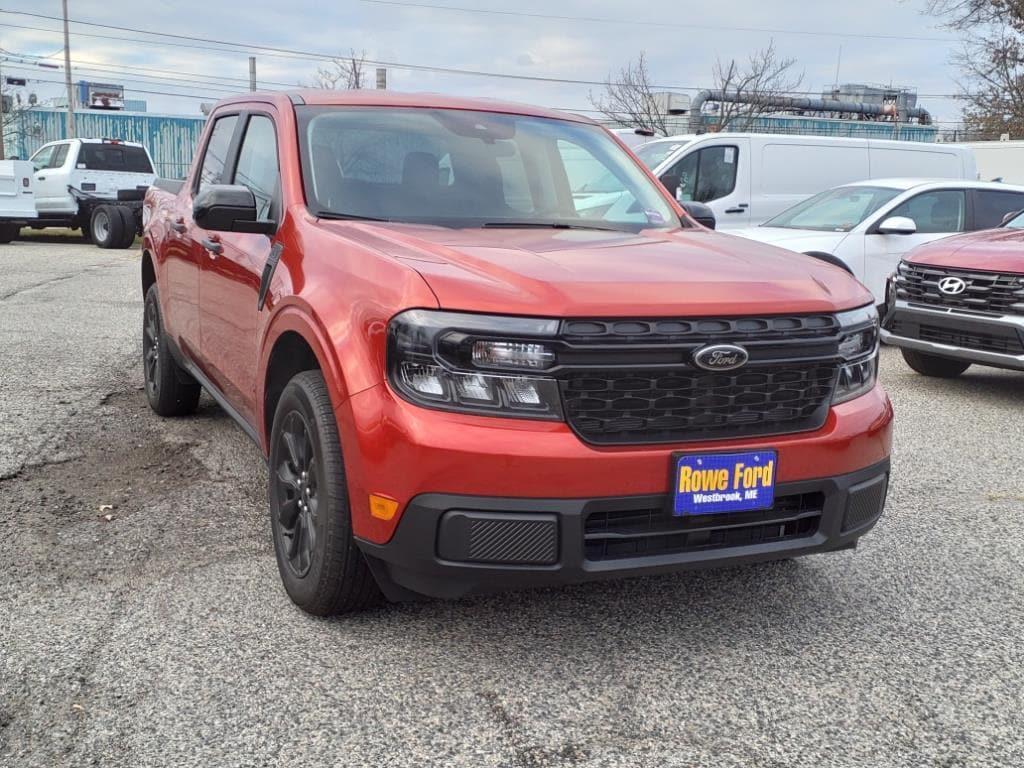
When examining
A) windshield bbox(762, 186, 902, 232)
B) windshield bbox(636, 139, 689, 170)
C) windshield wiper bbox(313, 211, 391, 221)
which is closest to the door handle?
windshield wiper bbox(313, 211, 391, 221)

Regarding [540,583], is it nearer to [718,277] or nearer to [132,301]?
[718,277]

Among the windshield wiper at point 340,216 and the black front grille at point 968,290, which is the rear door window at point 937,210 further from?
the windshield wiper at point 340,216

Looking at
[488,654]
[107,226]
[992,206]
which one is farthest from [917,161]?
[107,226]

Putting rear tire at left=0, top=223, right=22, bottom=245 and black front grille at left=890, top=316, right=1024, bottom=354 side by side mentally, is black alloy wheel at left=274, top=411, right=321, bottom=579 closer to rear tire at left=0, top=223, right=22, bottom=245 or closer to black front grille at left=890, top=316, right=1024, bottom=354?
black front grille at left=890, top=316, right=1024, bottom=354

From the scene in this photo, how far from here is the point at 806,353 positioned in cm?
301

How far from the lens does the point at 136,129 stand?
38.0 m

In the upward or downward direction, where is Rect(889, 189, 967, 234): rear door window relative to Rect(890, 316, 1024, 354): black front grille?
upward

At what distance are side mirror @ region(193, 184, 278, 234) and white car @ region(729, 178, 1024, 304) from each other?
690 centimetres

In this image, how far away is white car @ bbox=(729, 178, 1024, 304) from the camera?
984cm

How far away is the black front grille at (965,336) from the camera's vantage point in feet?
22.9

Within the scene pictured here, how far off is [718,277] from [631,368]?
46cm

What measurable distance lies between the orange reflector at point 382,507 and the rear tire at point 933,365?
6383 millimetres

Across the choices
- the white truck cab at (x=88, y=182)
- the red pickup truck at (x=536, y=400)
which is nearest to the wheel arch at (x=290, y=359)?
the red pickup truck at (x=536, y=400)

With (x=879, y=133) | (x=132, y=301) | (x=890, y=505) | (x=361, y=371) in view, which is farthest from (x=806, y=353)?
(x=879, y=133)
